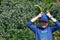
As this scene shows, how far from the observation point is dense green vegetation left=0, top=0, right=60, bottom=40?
28.0 feet

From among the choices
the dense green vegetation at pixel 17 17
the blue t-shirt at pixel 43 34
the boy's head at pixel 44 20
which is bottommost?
the dense green vegetation at pixel 17 17

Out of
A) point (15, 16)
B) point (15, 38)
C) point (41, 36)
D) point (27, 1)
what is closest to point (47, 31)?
point (41, 36)

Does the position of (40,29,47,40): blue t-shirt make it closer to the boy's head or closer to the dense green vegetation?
the boy's head

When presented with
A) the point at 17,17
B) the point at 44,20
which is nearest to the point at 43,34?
the point at 44,20

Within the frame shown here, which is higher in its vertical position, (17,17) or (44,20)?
(44,20)

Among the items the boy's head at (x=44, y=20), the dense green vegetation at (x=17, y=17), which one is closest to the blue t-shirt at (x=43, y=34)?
the boy's head at (x=44, y=20)

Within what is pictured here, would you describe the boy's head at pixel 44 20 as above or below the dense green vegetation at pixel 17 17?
above

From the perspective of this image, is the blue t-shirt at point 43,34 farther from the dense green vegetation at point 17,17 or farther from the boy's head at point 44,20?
the dense green vegetation at point 17,17

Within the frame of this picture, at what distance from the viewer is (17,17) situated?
9.16m

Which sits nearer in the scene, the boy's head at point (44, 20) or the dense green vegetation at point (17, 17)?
the boy's head at point (44, 20)

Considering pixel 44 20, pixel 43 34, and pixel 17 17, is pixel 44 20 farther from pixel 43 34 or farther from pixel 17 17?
pixel 17 17

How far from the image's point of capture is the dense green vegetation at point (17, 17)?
28.0 ft

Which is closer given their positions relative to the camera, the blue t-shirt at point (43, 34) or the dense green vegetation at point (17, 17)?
the blue t-shirt at point (43, 34)

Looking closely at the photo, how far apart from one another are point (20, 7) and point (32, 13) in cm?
48
